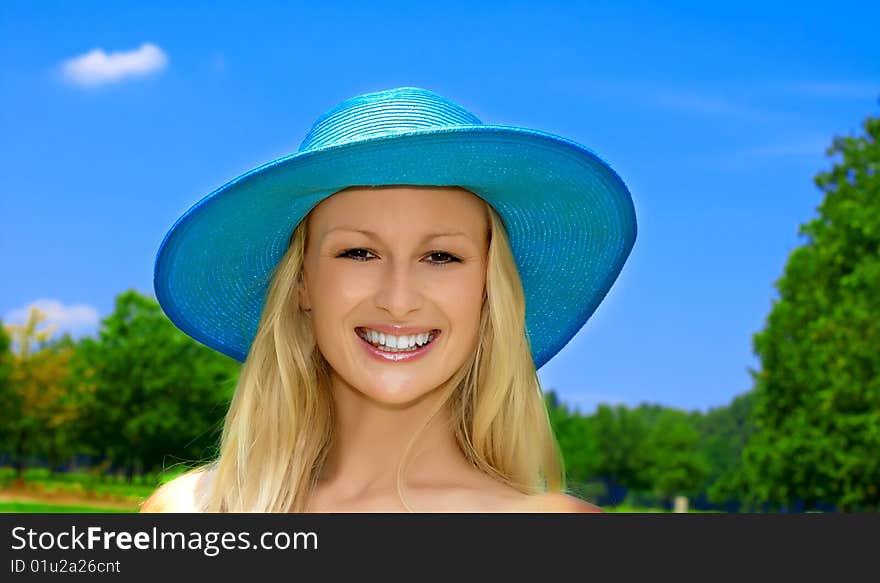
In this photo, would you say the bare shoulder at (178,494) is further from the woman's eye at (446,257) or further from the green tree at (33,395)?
the green tree at (33,395)

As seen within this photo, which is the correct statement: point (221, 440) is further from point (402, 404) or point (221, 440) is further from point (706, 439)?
point (706, 439)

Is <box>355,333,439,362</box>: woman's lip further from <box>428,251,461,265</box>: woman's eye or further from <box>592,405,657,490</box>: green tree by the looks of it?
<box>592,405,657,490</box>: green tree

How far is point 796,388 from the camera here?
96.2 ft

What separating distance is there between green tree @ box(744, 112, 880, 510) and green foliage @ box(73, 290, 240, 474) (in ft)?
70.4

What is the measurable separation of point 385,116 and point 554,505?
127 cm

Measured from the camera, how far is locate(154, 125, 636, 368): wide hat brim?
286 cm

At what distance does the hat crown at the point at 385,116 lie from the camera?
120 inches

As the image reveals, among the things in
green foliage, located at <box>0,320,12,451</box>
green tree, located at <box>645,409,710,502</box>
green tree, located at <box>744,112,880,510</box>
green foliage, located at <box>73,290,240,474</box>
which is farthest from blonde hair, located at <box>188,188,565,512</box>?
green tree, located at <box>645,409,710,502</box>

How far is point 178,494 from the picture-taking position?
11.5ft

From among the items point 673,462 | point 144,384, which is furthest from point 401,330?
point 673,462

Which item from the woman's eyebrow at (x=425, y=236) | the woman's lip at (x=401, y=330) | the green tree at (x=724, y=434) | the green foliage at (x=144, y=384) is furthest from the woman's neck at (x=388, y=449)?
the green tree at (x=724, y=434)

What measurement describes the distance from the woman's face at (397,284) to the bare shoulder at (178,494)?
0.75m

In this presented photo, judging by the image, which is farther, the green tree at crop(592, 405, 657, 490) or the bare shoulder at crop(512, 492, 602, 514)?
the green tree at crop(592, 405, 657, 490)

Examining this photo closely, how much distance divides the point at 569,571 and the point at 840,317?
2442 cm
